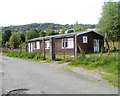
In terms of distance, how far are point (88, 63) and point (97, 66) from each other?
0.85 m

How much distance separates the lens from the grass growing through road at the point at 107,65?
6147 mm

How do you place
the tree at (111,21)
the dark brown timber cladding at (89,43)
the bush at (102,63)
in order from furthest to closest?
the tree at (111,21)
the dark brown timber cladding at (89,43)
the bush at (102,63)

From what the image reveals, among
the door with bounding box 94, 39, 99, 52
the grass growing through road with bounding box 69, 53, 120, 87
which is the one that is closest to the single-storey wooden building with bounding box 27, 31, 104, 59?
the door with bounding box 94, 39, 99, 52

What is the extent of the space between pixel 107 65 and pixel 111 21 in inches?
703

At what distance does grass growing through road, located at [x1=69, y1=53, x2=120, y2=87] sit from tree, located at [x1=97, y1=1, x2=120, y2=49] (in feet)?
50.5

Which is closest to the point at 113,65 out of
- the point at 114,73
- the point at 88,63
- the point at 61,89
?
the point at 114,73

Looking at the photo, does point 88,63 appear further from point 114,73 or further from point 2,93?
point 2,93

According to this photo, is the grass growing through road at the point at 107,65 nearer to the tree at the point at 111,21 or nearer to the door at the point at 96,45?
the door at the point at 96,45

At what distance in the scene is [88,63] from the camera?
30.1 feet

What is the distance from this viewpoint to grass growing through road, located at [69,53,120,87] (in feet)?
20.2

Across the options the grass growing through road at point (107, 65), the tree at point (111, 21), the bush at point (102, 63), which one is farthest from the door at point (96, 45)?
the bush at point (102, 63)

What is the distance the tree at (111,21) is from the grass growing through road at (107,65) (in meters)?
15.4

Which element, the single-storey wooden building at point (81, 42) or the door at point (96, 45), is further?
the door at point (96, 45)

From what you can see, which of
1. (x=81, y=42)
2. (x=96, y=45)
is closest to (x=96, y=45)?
(x=96, y=45)
